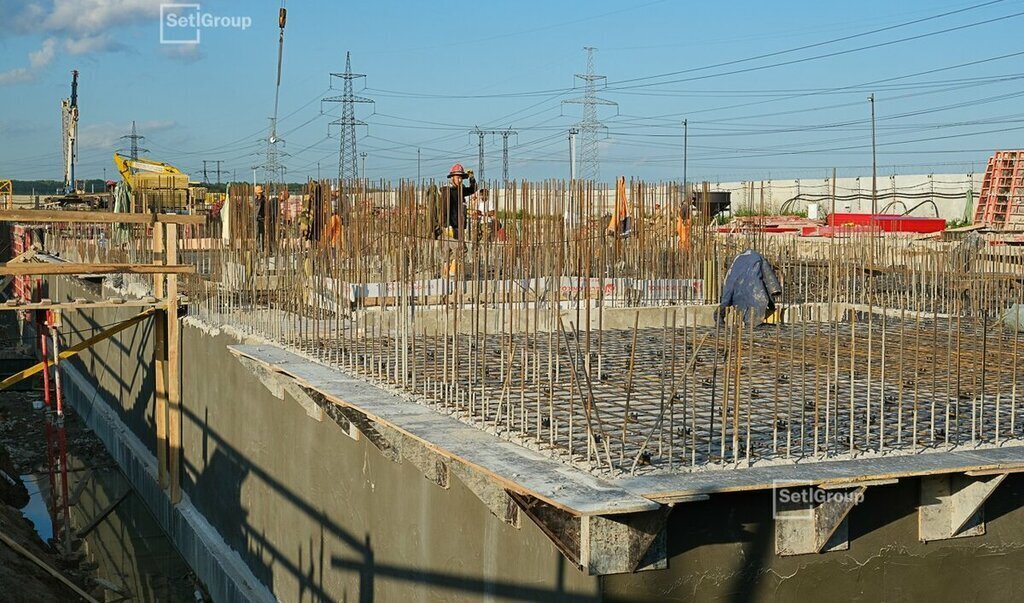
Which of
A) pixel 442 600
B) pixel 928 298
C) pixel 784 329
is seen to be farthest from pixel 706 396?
pixel 928 298

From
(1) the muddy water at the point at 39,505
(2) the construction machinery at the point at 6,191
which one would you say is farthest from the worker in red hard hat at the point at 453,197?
(2) the construction machinery at the point at 6,191

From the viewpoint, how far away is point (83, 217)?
13070mm

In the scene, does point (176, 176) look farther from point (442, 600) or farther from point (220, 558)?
point (442, 600)

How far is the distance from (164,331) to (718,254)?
24.3 feet

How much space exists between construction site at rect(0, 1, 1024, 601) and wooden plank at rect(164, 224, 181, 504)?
56 mm

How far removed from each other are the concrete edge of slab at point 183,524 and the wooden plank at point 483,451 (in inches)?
136

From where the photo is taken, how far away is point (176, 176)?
39.2 metres

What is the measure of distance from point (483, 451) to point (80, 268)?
762 centimetres

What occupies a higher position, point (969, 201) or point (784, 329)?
point (969, 201)

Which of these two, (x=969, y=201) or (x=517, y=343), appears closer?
(x=517, y=343)

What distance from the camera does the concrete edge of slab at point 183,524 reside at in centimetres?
1240

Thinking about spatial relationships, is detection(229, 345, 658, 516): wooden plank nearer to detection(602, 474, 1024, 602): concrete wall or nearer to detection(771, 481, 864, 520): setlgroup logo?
detection(602, 474, 1024, 602): concrete wall

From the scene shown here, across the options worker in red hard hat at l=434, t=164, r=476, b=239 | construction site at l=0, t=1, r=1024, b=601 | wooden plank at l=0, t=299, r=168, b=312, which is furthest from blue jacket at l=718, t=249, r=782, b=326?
wooden plank at l=0, t=299, r=168, b=312

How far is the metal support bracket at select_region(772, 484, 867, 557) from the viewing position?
6.13 m
